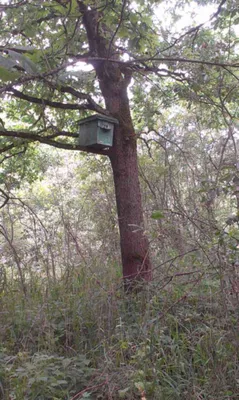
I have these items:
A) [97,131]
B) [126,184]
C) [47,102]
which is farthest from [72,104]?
[126,184]

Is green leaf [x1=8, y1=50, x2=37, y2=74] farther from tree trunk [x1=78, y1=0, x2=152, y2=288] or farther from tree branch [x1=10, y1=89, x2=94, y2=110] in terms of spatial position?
tree trunk [x1=78, y1=0, x2=152, y2=288]

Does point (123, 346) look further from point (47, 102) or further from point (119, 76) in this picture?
point (119, 76)

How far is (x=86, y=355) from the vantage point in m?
3.25

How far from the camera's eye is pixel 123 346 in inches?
110

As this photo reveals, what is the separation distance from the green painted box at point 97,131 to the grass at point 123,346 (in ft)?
5.17

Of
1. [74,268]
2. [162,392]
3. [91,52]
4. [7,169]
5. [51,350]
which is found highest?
[91,52]

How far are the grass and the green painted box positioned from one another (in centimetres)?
157

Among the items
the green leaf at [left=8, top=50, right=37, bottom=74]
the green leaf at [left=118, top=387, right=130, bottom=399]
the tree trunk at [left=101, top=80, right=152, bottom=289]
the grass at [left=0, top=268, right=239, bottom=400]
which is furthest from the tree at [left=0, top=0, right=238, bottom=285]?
the green leaf at [left=8, top=50, right=37, bottom=74]

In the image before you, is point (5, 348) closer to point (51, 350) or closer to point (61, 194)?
point (51, 350)

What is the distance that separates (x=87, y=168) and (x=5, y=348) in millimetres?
4632

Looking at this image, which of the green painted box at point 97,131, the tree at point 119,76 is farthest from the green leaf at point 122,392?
the green painted box at point 97,131

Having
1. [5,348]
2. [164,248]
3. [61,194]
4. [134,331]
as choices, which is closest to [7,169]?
[61,194]

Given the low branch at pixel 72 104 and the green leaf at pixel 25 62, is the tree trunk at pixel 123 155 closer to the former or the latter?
the low branch at pixel 72 104

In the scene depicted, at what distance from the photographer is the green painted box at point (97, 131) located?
4.46m
